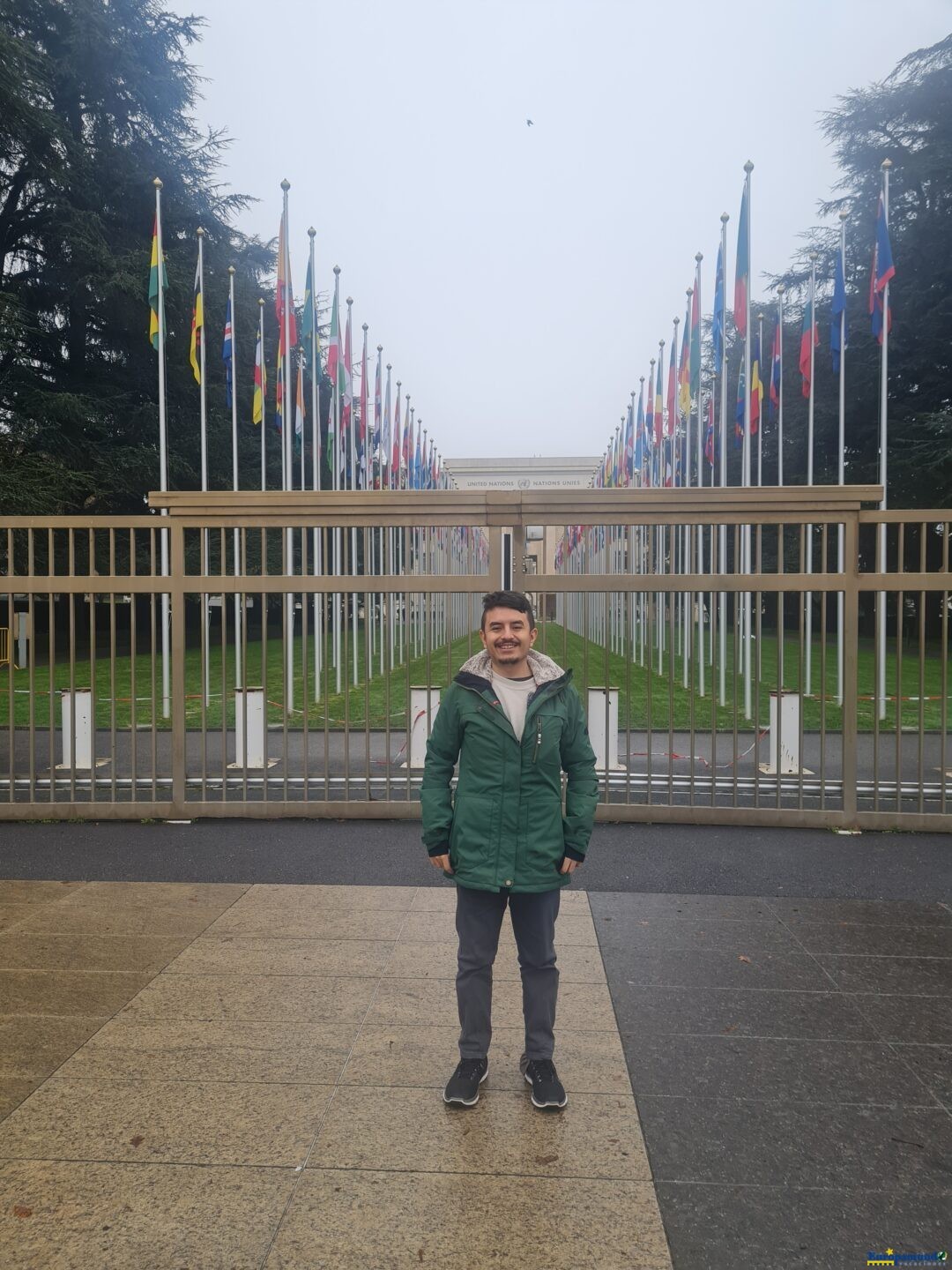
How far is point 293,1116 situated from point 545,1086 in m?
0.88

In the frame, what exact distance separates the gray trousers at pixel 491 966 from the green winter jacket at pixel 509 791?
10 centimetres

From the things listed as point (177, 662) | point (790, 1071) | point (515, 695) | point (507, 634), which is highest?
point (507, 634)

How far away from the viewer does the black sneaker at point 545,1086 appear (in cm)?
322

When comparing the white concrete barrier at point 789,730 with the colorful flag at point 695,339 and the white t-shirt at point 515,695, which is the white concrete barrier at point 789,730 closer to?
the white t-shirt at point 515,695

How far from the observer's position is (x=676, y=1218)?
8.75 feet

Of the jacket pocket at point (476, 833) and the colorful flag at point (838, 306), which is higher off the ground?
the colorful flag at point (838, 306)

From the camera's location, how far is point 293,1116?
3.18 metres

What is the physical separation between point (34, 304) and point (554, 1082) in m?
33.2

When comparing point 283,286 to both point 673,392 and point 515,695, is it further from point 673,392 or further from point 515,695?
point 515,695

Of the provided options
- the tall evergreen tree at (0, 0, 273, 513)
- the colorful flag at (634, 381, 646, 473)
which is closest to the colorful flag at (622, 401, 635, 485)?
the colorful flag at (634, 381, 646, 473)

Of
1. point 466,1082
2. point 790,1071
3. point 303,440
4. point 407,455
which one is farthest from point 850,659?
point 407,455

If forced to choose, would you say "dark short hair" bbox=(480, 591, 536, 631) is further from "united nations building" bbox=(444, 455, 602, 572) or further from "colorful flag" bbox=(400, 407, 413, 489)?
"united nations building" bbox=(444, 455, 602, 572)

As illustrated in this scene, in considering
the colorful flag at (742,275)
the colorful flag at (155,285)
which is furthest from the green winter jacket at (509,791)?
the colorful flag at (155,285)

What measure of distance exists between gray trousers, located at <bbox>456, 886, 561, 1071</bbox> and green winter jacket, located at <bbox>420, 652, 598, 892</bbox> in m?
0.10
